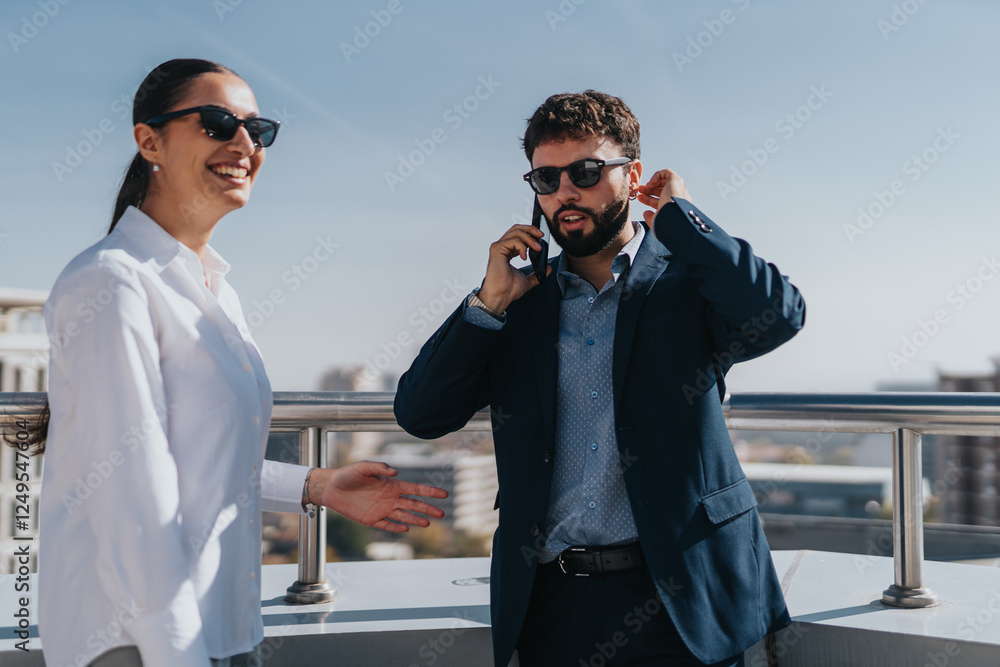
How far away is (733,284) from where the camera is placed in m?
1.92

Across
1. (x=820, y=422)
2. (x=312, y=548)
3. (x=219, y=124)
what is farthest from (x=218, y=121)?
(x=820, y=422)

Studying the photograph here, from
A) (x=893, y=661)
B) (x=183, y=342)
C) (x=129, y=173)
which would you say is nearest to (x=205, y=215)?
(x=129, y=173)

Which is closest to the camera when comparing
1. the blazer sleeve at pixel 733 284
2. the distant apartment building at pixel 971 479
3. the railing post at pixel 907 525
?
the blazer sleeve at pixel 733 284

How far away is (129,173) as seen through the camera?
1.77 m

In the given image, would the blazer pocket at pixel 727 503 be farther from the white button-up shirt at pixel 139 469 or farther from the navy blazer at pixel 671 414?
the white button-up shirt at pixel 139 469

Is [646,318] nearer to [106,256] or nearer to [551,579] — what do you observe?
[551,579]

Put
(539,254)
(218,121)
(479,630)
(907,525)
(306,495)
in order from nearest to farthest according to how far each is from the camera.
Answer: (218,121) → (306,495) → (539,254) → (479,630) → (907,525)

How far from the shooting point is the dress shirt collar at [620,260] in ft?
7.10

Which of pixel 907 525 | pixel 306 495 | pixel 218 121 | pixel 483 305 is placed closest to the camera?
pixel 218 121

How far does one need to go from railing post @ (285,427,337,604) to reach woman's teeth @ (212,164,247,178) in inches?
46.7

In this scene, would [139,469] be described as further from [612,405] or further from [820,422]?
[820,422]

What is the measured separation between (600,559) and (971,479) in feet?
403

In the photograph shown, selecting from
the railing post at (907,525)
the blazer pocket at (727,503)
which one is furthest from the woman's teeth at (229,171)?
the railing post at (907,525)

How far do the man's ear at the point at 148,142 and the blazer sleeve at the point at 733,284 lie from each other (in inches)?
46.0
